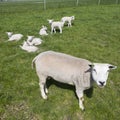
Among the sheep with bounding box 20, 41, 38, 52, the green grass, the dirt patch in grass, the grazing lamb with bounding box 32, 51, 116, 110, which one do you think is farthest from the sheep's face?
the sheep with bounding box 20, 41, 38, 52

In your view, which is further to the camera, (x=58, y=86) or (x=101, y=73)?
(x=58, y=86)

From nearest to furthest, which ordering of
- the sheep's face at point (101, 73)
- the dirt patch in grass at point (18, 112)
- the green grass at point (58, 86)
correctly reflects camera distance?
the sheep's face at point (101, 73) < the dirt patch in grass at point (18, 112) < the green grass at point (58, 86)

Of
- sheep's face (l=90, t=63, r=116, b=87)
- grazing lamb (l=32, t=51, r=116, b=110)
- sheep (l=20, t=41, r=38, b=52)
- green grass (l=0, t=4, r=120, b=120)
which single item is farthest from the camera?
sheep (l=20, t=41, r=38, b=52)

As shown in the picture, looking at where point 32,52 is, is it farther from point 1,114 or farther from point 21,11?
point 21,11

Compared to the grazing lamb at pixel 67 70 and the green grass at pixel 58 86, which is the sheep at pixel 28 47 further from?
the grazing lamb at pixel 67 70

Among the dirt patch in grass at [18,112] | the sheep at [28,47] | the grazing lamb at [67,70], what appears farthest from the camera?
the sheep at [28,47]

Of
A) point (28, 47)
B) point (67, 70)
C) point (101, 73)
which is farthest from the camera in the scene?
point (28, 47)

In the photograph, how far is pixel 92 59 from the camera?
8086 millimetres

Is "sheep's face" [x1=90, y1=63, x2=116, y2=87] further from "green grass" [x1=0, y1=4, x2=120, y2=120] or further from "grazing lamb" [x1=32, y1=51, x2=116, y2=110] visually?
"green grass" [x1=0, y1=4, x2=120, y2=120]

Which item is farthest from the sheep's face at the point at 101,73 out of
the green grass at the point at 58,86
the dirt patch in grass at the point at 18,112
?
the dirt patch in grass at the point at 18,112

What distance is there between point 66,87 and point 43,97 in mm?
819

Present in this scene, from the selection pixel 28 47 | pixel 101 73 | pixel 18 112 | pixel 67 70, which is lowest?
pixel 18 112

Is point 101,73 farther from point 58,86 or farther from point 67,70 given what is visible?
point 58,86

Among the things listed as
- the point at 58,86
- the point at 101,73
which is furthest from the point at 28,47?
the point at 101,73
